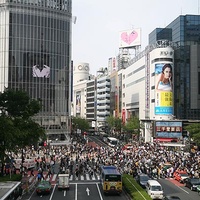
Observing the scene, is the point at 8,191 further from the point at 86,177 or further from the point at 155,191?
the point at 86,177

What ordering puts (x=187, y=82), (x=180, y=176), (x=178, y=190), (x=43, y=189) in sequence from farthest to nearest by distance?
(x=187, y=82), (x=180, y=176), (x=178, y=190), (x=43, y=189)

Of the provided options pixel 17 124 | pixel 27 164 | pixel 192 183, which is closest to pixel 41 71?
pixel 27 164

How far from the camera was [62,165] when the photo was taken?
4697 centimetres

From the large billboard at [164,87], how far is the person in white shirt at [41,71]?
77.5 feet

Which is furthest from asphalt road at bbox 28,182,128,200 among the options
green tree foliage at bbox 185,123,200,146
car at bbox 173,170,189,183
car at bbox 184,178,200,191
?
green tree foliage at bbox 185,123,200,146

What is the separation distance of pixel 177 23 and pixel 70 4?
27.5 meters

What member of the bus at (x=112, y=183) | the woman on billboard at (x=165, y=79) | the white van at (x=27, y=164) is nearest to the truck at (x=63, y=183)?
the bus at (x=112, y=183)

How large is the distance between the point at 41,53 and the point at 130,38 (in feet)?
135

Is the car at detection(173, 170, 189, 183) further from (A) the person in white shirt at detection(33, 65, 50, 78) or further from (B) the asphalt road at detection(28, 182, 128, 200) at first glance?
(A) the person in white shirt at detection(33, 65, 50, 78)

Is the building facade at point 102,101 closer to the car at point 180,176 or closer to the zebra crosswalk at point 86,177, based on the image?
the zebra crosswalk at point 86,177

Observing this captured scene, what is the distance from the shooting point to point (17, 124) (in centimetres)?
4181

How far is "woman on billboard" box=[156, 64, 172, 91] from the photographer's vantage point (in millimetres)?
86188

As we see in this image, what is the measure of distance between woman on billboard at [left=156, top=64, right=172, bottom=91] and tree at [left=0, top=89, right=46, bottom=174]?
40618 mm

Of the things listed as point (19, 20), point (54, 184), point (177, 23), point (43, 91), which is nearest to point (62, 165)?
point (54, 184)
